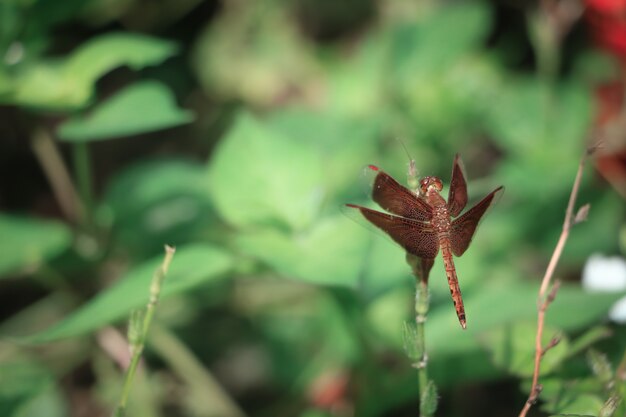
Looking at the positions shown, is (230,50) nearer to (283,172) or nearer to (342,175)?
(342,175)

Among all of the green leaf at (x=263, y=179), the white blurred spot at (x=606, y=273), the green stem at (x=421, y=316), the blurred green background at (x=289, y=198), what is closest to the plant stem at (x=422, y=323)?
the green stem at (x=421, y=316)

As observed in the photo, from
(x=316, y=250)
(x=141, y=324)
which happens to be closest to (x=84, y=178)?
(x=316, y=250)

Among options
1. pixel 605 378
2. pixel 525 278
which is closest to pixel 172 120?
pixel 605 378

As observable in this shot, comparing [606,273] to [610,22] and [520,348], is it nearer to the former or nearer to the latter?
[520,348]

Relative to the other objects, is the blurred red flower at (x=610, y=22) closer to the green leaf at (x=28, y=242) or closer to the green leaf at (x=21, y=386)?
the green leaf at (x=28, y=242)

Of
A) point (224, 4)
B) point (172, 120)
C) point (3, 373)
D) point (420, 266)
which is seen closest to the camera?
point (420, 266)
